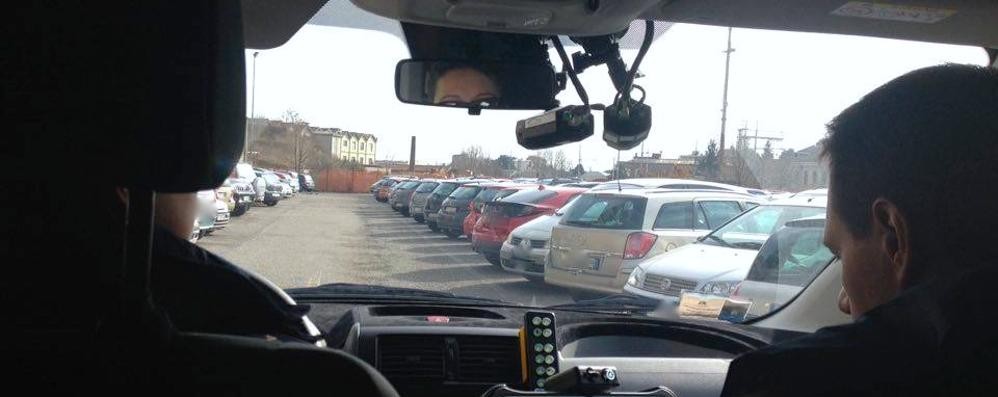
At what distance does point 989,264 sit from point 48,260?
59.8 inches

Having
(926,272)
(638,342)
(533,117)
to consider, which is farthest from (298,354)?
(638,342)

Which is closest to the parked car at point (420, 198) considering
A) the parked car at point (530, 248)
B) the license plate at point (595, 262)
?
the parked car at point (530, 248)

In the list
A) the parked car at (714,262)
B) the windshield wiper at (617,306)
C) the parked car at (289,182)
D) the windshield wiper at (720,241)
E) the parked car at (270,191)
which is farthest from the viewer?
the parked car at (289,182)

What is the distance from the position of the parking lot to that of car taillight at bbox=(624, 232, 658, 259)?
80 centimetres

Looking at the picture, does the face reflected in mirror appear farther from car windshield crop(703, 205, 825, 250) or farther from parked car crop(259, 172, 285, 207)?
parked car crop(259, 172, 285, 207)

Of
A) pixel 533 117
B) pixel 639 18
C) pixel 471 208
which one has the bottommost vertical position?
pixel 471 208

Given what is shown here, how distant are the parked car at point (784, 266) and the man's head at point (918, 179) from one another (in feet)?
9.08

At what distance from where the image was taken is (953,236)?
60.3 inches

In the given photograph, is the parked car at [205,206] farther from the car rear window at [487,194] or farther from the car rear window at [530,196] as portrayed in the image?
the car rear window at [487,194]

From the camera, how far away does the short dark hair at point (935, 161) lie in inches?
60.1

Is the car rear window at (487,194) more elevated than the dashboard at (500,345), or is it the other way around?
the car rear window at (487,194)

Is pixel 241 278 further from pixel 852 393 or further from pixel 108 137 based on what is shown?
pixel 852 393

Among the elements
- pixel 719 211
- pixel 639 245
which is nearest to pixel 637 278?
pixel 639 245

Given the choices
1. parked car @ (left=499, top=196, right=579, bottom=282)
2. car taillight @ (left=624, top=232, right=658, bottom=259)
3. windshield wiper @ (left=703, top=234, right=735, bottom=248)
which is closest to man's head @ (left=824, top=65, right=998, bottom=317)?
windshield wiper @ (left=703, top=234, right=735, bottom=248)
